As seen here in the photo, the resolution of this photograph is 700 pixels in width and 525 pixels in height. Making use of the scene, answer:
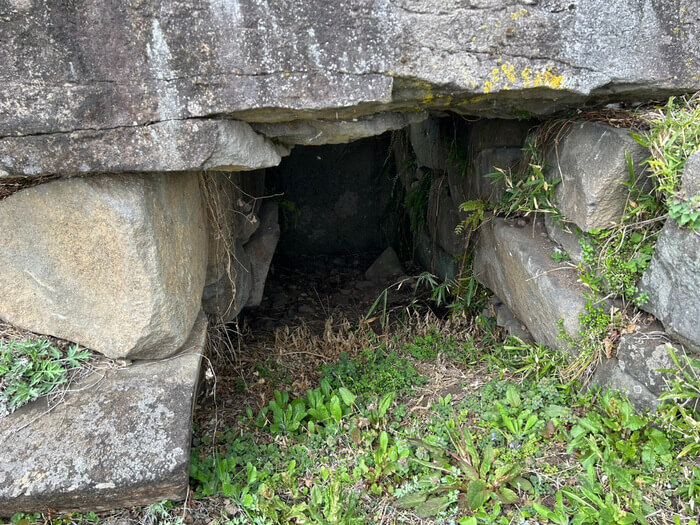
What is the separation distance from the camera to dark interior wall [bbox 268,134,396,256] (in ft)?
17.2

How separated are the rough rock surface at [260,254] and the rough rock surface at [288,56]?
1751mm

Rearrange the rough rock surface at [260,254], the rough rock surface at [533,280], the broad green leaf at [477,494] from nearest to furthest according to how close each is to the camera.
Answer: the broad green leaf at [477,494]
the rough rock surface at [533,280]
the rough rock surface at [260,254]

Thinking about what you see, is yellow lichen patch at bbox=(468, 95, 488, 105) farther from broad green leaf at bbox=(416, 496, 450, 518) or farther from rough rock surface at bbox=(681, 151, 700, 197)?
broad green leaf at bbox=(416, 496, 450, 518)

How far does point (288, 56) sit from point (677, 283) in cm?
163

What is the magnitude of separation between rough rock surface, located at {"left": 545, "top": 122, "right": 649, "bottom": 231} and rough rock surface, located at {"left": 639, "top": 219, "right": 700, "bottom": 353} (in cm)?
29

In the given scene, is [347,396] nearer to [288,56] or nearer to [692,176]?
[288,56]

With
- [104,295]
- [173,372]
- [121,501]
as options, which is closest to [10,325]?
[104,295]

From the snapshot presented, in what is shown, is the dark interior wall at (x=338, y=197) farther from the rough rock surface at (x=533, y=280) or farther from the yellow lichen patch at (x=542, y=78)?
the yellow lichen patch at (x=542, y=78)

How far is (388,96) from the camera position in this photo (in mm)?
1821

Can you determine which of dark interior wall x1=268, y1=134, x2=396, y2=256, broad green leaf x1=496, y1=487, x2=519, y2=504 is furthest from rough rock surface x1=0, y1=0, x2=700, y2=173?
dark interior wall x1=268, y1=134, x2=396, y2=256

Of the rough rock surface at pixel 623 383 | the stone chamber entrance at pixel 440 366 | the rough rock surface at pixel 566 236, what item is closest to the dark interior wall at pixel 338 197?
the stone chamber entrance at pixel 440 366

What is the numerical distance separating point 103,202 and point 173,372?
743mm

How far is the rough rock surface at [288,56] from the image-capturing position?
1620 mm

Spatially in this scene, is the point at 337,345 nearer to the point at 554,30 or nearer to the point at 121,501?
the point at 121,501
